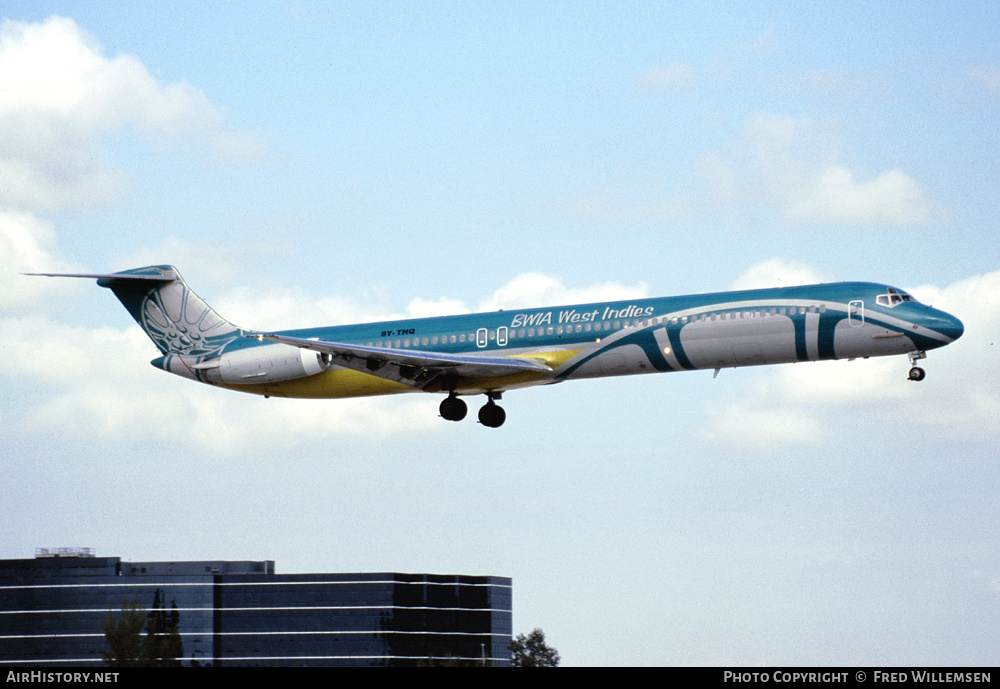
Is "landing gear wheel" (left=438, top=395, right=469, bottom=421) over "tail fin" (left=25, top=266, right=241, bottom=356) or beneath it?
beneath

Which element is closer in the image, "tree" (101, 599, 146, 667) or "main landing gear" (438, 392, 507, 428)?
"main landing gear" (438, 392, 507, 428)

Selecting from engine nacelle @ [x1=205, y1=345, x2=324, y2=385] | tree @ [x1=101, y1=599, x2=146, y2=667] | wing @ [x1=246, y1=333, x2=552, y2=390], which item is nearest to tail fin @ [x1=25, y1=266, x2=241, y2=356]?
engine nacelle @ [x1=205, y1=345, x2=324, y2=385]

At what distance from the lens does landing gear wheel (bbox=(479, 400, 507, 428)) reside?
4862 cm

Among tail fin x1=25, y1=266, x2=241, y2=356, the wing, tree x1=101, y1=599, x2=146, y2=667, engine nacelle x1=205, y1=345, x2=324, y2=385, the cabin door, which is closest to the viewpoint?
the cabin door

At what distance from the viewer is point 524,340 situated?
44.5 meters

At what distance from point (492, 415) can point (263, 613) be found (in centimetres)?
6976

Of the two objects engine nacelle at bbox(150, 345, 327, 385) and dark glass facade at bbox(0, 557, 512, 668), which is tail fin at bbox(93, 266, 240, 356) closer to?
engine nacelle at bbox(150, 345, 327, 385)

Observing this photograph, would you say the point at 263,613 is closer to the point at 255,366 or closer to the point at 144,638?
the point at 144,638

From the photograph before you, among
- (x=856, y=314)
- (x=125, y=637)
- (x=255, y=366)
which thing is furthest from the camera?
(x=125, y=637)

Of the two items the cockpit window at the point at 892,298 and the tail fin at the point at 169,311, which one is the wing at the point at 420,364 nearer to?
the tail fin at the point at 169,311

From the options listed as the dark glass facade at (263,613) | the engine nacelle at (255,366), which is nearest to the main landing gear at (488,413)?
the engine nacelle at (255,366)

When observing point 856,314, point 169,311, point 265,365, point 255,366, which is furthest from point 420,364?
point 856,314

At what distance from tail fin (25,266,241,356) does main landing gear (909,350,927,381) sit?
25.4 meters
